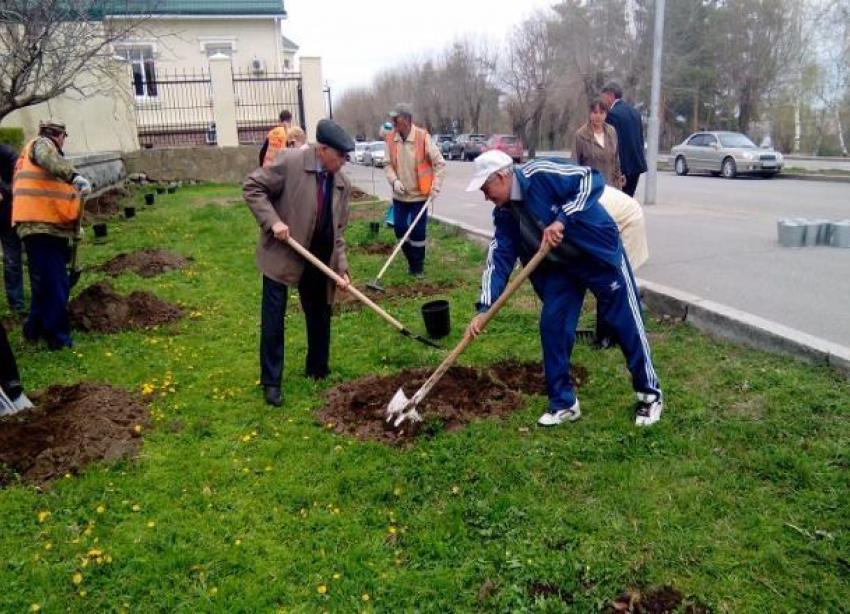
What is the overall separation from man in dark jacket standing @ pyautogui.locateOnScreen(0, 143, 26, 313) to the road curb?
604 cm

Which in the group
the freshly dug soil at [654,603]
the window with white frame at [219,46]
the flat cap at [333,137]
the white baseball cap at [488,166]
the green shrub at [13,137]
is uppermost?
the window with white frame at [219,46]

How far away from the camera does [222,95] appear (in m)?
20.2

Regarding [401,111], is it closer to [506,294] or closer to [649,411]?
[506,294]

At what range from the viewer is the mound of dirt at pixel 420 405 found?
14.4 feet

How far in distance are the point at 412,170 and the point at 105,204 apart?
9415 mm

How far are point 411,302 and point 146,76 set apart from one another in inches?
852

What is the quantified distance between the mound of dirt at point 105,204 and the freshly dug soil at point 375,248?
6712 millimetres

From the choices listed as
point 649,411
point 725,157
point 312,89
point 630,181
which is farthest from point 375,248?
point 725,157

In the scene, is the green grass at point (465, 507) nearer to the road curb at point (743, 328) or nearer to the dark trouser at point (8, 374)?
the road curb at point (743, 328)

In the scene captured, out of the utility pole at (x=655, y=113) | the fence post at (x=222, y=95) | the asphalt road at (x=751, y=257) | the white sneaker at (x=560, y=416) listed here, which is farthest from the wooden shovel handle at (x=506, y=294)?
the fence post at (x=222, y=95)

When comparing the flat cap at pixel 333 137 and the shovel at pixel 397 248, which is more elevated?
the flat cap at pixel 333 137

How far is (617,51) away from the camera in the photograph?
44.0 metres

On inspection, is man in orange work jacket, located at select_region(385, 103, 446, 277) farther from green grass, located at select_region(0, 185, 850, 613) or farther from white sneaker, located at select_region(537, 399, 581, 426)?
white sneaker, located at select_region(537, 399, 581, 426)

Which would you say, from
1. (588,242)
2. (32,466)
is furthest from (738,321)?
(32,466)
